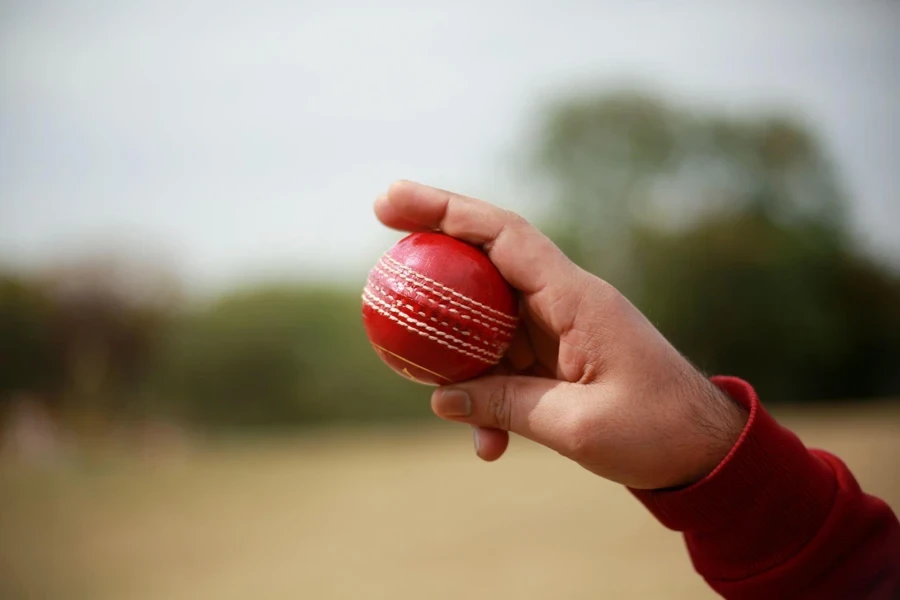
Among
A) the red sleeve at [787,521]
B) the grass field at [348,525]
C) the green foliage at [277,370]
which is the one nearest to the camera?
the red sleeve at [787,521]

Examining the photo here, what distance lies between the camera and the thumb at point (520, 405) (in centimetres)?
156

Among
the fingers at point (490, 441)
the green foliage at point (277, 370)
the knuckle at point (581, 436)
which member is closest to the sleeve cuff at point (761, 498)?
the knuckle at point (581, 436)

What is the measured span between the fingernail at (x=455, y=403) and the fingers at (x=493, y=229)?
295 mm

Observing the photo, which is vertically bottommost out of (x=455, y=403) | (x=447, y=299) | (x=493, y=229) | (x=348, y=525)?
(x=348, y=525)

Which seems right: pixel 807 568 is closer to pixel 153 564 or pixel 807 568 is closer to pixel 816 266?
pixel 153 564

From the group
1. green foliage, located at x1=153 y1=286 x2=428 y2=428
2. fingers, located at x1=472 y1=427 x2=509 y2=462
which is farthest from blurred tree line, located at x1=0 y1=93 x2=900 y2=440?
fingers, located at x1=472 y1=427 x2=509 y2=462

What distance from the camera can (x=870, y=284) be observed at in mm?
11641

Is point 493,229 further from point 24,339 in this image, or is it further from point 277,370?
point 24,339

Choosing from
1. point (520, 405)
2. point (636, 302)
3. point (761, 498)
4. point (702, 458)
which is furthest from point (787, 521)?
point (636, 302)

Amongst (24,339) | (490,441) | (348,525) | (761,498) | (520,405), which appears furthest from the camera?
(24,339)

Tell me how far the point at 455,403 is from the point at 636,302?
32.9 ft

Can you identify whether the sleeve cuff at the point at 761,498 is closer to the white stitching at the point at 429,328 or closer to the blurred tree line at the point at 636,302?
the white stitching at the point at 429,328

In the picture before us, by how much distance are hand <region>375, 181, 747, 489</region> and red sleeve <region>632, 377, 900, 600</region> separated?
2.1 inches

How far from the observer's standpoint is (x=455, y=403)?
175cm
